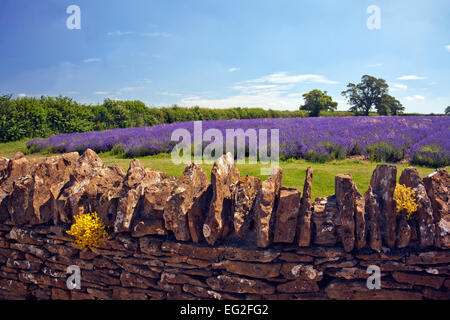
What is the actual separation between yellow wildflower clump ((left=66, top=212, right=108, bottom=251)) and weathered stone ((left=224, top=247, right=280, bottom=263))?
1547 millimetres

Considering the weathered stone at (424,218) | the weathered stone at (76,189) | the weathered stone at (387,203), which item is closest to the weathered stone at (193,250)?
the weathered stone at (76,189)

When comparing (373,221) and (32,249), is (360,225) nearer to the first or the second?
(373,221)

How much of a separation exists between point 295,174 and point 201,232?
3.63m

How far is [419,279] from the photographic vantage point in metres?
2.74

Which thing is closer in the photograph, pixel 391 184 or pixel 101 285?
A: pixel 391 184

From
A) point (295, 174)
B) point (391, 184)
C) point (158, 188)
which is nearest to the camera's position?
point (391, 184)

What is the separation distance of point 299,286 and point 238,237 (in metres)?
0.79

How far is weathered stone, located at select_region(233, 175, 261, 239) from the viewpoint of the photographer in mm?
3004

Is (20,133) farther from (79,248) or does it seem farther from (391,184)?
(391,184)

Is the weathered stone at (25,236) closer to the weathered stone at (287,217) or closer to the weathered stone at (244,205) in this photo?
the weathered stone at (244,205)

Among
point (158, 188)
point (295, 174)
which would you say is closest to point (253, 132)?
point (295, 174)

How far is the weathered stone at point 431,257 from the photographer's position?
2.70m

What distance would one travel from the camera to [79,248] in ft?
11.6
